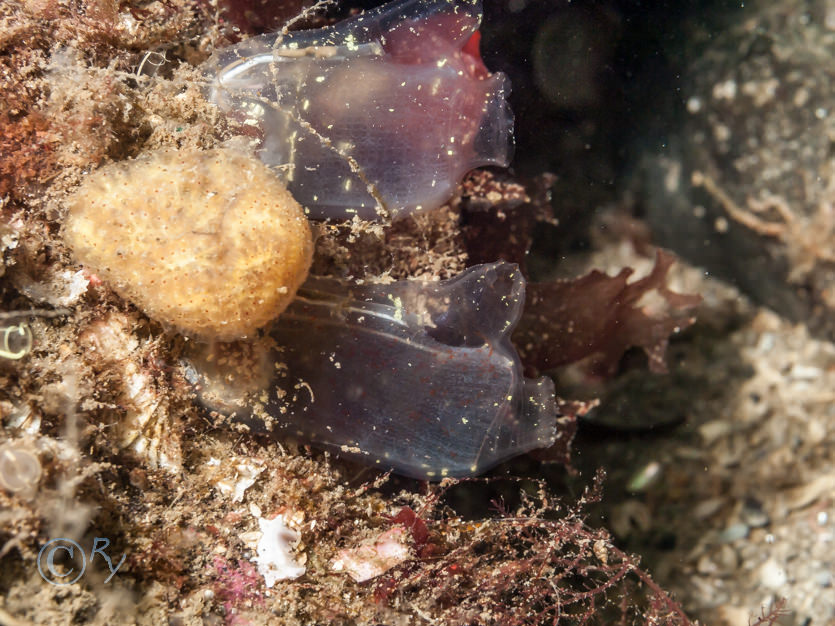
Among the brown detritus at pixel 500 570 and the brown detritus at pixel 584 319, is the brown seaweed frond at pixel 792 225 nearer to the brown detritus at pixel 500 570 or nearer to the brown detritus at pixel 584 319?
the brown detritus at pixel 584 319

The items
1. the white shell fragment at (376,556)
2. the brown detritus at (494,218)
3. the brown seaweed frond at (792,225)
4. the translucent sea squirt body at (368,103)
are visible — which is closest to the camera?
the white shell fragment at (376,556)

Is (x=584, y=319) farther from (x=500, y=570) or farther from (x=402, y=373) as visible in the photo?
(x=500, y=570)

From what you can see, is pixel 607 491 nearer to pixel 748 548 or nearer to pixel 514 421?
pixel 748 548

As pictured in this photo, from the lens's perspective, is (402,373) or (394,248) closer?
(402,373)

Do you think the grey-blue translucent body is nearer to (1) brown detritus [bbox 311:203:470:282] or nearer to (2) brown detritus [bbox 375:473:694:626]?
(1) brown detritus [bbox 311:203:470:282]

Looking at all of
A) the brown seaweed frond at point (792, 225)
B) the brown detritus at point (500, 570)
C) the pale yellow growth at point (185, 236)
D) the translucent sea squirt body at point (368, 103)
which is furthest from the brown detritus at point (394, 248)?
the brown seaweed frond at point (792, 225)

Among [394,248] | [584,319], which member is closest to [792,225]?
[584,319]

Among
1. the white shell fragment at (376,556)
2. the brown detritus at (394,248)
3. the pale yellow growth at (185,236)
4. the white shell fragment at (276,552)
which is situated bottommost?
the white shell fragment at (376,556)
